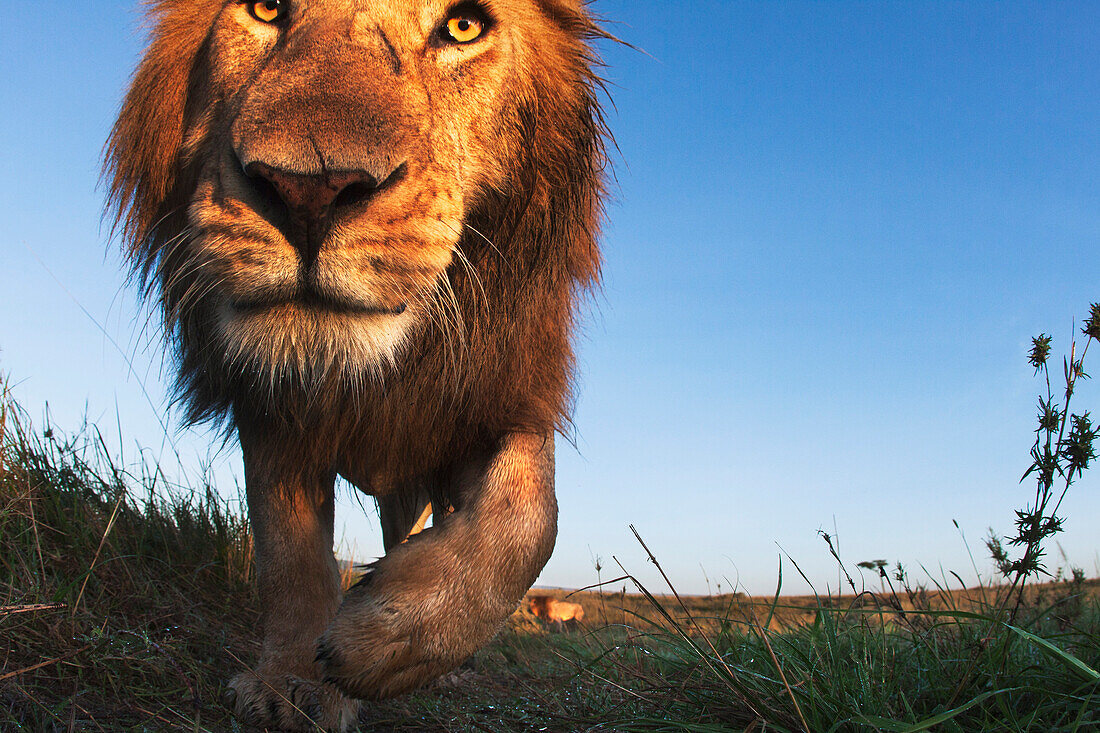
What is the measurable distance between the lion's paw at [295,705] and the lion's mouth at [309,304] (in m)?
1.07

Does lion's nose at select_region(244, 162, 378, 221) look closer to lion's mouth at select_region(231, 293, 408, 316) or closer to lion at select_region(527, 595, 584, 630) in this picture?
lion's mouth at select_region(231, 293, 408, 316)

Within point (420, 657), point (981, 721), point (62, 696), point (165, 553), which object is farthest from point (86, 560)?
point (981, 721)

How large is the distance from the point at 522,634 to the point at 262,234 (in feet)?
11.4

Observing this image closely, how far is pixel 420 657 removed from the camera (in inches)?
76.4

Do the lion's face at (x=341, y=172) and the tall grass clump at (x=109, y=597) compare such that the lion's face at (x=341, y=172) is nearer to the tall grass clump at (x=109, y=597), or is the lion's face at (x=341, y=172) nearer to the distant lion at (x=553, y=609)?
the tall grass clump at (x=109, y=597)

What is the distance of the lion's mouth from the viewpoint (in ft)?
6.19

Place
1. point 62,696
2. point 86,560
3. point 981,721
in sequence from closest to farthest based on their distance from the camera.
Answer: point 981,721, point 62,696, point 86,560

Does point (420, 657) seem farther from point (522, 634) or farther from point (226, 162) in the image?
point (522, 634)

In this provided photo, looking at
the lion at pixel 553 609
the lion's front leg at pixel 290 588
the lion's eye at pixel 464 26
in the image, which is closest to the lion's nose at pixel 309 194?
the lion's eye at pixel 464 26

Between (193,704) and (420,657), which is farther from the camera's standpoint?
(193,704)

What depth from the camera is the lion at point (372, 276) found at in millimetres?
1863

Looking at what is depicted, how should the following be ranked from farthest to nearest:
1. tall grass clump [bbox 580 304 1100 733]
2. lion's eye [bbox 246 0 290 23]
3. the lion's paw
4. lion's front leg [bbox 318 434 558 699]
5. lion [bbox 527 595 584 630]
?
1. lion [bbox 527 595 584 630]
2. lion's eye [bbox 246 0 290 23]
3. the lion's paw
4. lion's front leg [bbox 318 434 558 699]
5. tall grass clump [bbox 580 304 1100 733]

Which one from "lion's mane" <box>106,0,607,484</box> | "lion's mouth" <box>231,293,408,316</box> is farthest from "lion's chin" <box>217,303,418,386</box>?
"lion's mane" <box>106,0,607,484</box>

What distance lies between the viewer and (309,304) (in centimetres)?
190
